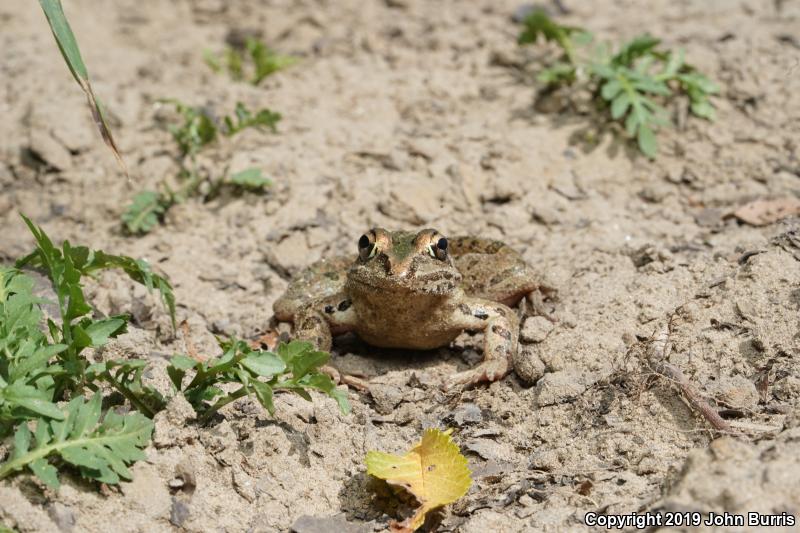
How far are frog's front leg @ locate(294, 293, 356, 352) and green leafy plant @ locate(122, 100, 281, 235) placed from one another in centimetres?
181

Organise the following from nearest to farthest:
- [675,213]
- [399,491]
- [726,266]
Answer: [399,491], [726,266], [675,213]

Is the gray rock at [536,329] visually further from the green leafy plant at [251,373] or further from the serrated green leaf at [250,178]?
the serrated green leaf at [250,178]

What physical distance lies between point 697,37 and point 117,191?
617 cm

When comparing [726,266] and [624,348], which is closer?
[624,348]

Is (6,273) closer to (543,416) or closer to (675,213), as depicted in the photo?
(543,416)

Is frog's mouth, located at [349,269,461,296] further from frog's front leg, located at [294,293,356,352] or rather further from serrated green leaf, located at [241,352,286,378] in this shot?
serrated green leaf, located at [241,352,286,378]

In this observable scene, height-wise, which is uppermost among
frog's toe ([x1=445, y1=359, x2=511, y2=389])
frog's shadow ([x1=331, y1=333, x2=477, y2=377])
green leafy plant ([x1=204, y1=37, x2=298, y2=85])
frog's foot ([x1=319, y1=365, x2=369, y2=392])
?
green leafy plant ([x1=204, y1=37, x2=298, y2=85])

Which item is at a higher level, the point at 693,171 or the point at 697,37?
the point at 697,37

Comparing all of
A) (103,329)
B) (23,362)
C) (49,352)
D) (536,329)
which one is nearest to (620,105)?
(536,329)

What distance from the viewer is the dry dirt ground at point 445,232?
462 centimetres

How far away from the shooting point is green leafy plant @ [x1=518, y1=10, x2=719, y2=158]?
7.92m

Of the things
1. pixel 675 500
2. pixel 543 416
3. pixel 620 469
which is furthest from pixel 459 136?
pixel 675 500

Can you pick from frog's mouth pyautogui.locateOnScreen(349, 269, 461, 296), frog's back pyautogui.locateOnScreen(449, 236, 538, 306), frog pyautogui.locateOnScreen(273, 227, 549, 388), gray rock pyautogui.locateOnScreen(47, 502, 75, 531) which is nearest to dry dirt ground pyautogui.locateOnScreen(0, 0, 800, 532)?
gray rock pyautogui.locateOnScreen(47, 502, 75, 531)

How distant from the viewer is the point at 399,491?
186 inches
